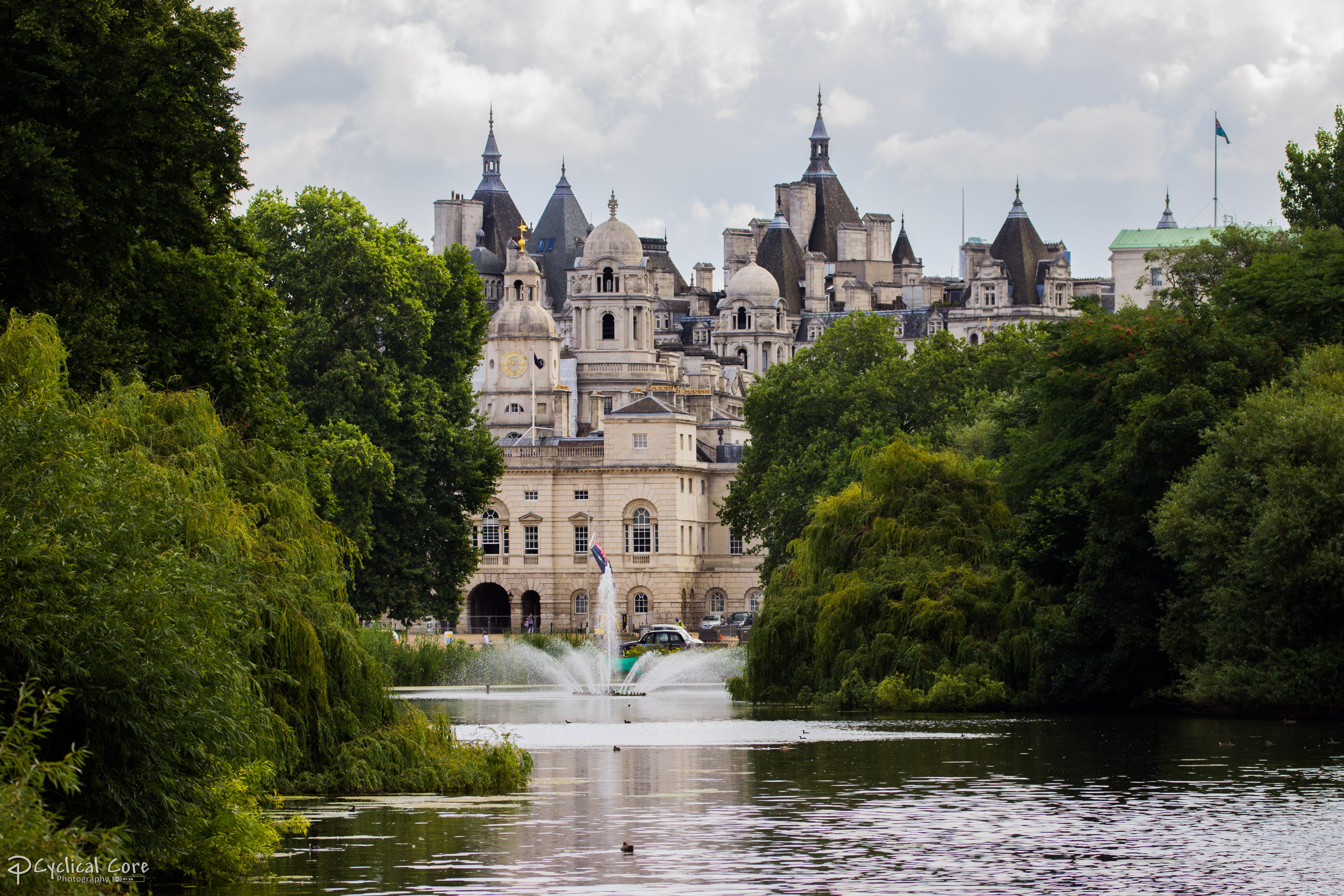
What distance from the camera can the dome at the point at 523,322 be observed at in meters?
127

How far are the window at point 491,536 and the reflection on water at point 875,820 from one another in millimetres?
78538

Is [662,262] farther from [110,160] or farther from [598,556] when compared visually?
[110,160]

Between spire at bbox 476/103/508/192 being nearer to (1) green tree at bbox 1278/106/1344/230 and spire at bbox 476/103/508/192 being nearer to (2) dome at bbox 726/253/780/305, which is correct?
(2) dome at bbox 726/253/780/305

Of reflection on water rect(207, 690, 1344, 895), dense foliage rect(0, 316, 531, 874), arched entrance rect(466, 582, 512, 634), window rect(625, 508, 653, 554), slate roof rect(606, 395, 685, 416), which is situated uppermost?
slate roof rect(606, 395, 685, 416)

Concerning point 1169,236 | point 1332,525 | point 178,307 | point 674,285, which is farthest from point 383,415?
point 674,285

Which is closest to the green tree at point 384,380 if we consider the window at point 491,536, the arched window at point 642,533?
the arched window at point 642,533

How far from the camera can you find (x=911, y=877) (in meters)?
18.2

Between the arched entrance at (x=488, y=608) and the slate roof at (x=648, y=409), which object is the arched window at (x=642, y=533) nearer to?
the slate roof at (x=648, y=409)

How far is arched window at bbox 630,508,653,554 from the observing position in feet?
361

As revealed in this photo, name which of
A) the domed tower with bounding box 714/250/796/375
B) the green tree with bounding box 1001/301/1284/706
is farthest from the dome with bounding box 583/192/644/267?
the green tree with bounding box 1001/301/1284/706

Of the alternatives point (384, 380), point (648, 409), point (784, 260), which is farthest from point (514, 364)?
point (384, 380)

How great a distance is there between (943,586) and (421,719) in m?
19.1

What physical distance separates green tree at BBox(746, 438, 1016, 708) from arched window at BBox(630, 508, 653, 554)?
6162 centimetres

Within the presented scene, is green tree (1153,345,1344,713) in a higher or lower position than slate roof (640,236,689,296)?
lower
